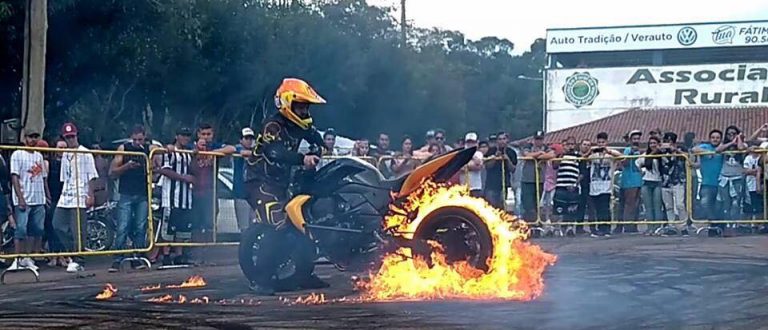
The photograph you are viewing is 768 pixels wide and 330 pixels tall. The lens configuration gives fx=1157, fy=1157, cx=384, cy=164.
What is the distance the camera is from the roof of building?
195 feet

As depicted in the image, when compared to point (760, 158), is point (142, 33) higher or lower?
higher

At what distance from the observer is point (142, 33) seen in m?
25.1

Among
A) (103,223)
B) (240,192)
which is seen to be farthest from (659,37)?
(103,223)

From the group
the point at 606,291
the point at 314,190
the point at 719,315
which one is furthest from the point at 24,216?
the point at 719,315

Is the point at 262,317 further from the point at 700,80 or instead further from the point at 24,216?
the point at 700,80

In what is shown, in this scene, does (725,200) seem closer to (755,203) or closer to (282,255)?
(755,203)

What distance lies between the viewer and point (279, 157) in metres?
10.6

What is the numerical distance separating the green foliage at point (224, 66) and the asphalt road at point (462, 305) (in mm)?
11609

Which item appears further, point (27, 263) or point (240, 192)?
point (240, 192)

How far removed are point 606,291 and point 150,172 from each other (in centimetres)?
659

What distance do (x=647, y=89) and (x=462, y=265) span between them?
192 ft

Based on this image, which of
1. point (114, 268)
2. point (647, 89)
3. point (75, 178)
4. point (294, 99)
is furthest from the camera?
point (647, 89)

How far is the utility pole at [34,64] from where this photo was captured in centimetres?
1805

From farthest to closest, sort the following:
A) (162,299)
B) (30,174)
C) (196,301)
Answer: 1. (30,174)
2. (162,299)
3. (196,301)
